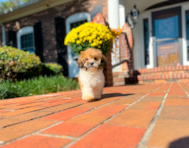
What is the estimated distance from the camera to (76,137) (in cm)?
90

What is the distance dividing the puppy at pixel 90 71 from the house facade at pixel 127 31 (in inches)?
148

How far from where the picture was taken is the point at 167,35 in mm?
7680

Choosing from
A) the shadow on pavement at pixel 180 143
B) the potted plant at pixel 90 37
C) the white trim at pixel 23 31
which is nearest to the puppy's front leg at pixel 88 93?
the shadow on pavement at pixel 180 143

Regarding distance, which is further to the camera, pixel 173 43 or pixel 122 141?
pixel 173 43

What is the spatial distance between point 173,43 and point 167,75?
275cm

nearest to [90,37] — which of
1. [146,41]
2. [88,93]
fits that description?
[88,93]

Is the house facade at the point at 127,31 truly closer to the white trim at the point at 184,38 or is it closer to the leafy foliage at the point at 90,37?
the white trim at the point at 184,38

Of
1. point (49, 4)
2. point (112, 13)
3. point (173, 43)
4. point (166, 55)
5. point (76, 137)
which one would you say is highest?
point (49, 4)

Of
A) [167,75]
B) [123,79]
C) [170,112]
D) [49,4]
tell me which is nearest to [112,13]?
[123,79]

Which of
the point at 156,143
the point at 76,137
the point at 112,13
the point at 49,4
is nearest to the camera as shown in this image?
the point at 156,143

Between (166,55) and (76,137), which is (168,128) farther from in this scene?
(166,55)

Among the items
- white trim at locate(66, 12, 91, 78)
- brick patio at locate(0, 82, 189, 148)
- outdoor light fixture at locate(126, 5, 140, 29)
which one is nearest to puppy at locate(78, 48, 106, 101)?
brick patio at locate(0, 82, 189, 148)

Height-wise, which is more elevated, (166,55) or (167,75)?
(166,55)

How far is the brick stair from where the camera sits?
541 centimetres
